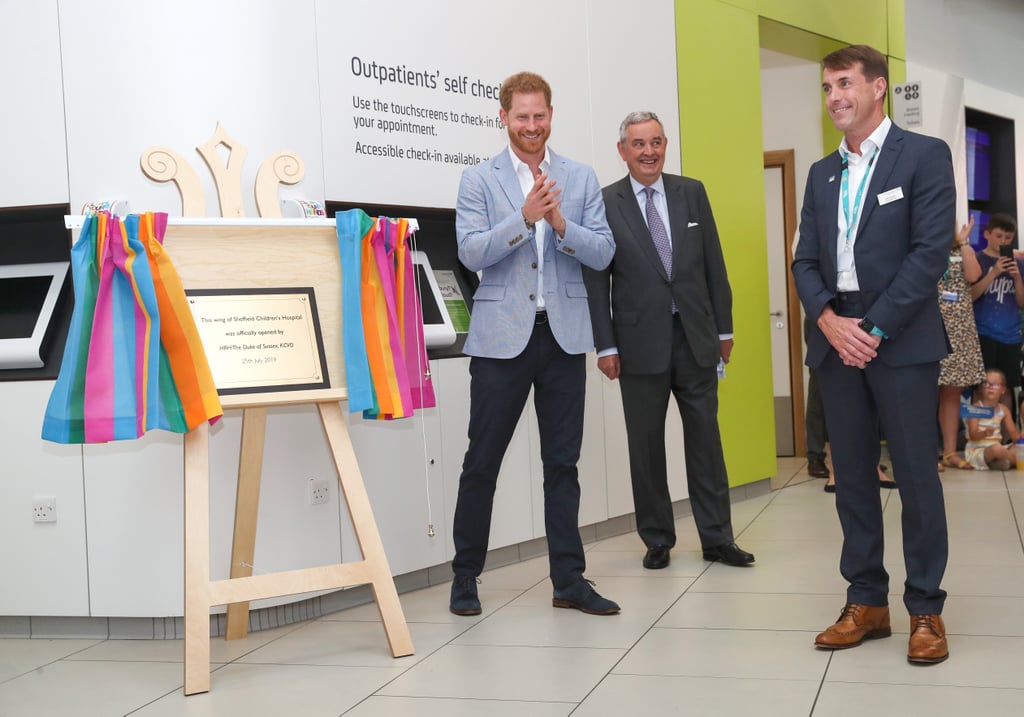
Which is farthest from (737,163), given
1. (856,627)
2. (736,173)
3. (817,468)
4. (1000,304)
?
(856,627)

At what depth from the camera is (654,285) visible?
431cm

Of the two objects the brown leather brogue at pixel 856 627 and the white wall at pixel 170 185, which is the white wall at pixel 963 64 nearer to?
the white wall at pixel 170 185

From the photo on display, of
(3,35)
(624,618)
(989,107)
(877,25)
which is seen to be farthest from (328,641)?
(989,107)

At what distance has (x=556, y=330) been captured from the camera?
369 cm

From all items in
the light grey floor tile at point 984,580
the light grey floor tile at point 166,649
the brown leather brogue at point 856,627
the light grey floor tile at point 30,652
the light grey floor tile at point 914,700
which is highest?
the brown leather brogue at point 856,627

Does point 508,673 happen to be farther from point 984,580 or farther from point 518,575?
point 984,580

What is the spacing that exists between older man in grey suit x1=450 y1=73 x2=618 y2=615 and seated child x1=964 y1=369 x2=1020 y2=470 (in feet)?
13.6

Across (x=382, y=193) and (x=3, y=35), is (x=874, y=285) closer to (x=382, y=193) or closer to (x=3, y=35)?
(x=382, y=193)

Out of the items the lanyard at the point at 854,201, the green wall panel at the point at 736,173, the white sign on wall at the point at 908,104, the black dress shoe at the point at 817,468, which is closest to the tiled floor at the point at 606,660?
the lanyard at the point at 854,201

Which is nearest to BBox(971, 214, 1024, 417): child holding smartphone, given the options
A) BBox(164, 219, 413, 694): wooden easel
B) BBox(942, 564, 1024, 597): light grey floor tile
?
BBox(942, 564, 1024, 597): light grey floor tile

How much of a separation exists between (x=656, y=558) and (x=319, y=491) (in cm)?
140

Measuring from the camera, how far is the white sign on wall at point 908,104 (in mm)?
7613

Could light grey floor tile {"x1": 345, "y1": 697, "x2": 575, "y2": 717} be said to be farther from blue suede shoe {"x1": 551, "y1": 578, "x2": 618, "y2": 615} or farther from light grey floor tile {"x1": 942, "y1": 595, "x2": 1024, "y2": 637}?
light grey floor tile {"x1": 942, "y1": 595, "x2": 1024, "y2": 637}

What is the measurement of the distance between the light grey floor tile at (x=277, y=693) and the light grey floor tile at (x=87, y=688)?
78 mm
